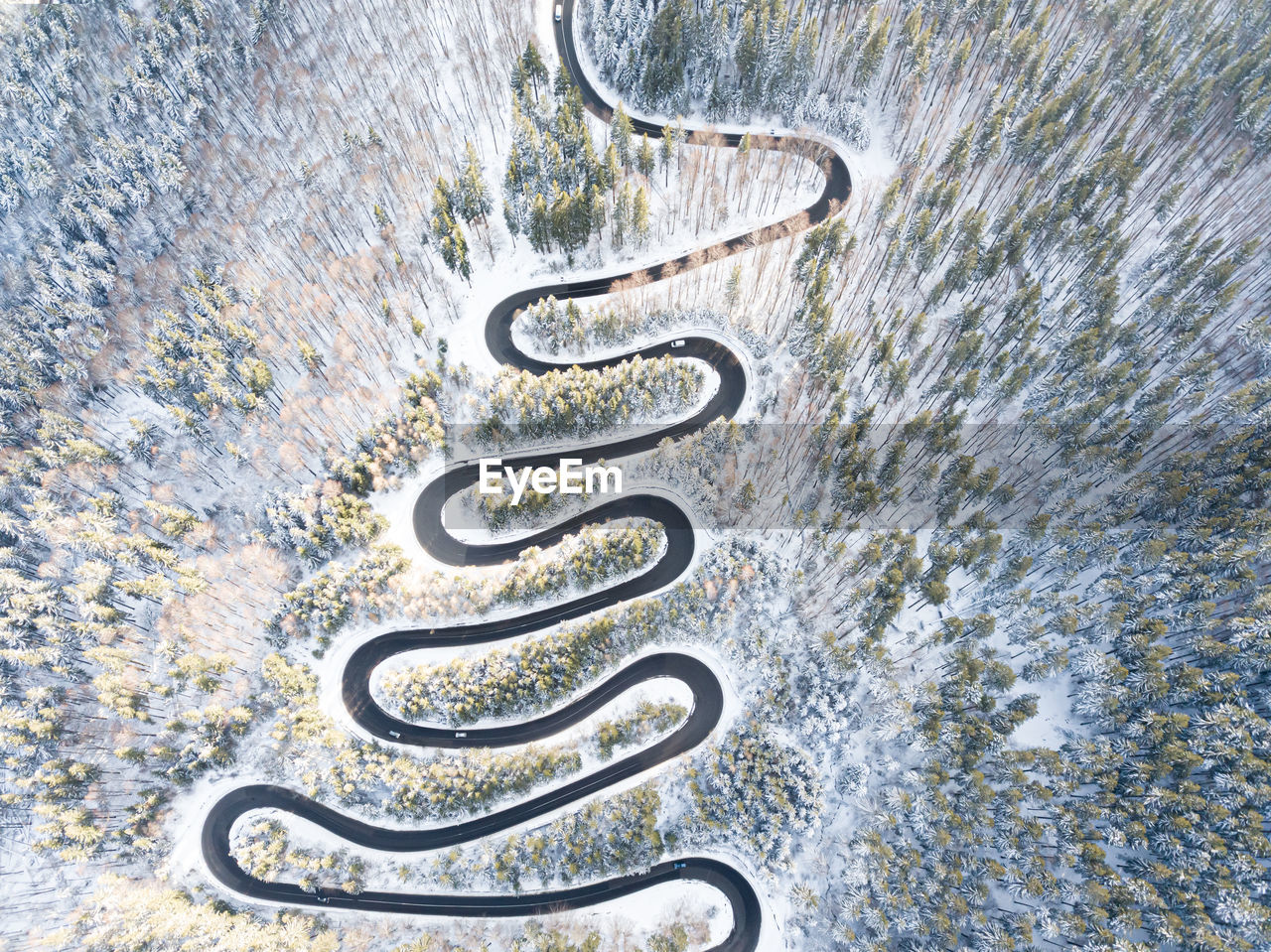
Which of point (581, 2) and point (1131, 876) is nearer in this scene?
point (1131, 876)

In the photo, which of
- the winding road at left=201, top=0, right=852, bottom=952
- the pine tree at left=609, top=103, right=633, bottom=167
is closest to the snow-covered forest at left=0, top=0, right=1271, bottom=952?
the winding road at left=201, top=0, right=852, bottom=952

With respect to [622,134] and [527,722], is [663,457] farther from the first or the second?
[622,134]

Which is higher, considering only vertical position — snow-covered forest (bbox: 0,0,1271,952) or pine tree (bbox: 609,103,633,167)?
pine tree (bbox: 609,103,633,167)

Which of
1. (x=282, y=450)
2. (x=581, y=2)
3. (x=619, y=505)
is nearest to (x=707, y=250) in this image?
(x=619, y=505)

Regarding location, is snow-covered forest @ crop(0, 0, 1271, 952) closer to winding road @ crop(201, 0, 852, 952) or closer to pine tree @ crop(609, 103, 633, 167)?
winding road @ crop(201, 0, 852, 952)

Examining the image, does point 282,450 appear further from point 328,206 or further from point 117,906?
point 117,906

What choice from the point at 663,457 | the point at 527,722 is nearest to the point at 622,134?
the point at 663,457
